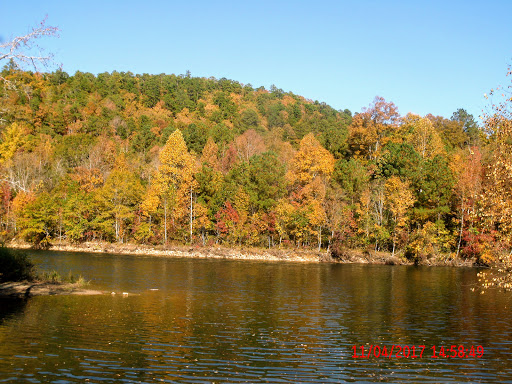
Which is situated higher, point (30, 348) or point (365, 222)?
point (365, 222)

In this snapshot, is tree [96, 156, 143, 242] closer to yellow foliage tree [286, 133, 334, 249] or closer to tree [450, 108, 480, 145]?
yellow foliage tree [286, 133, 334, 249]

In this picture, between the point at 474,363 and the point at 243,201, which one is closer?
the point at 474,363

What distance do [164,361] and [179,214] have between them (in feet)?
181

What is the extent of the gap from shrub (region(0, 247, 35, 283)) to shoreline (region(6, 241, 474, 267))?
33785 mm

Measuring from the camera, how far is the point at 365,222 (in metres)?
A: 66.7

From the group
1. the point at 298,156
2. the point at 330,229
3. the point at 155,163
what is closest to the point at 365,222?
the point at 330,229

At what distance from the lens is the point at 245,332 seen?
20.9 meters

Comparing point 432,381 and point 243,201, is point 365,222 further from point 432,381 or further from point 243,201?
point 432,381

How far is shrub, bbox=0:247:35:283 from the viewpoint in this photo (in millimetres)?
28828

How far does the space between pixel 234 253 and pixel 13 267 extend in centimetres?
3912

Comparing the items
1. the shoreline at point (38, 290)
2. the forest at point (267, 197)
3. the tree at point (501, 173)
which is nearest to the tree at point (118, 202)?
the forest at point (267, 197)

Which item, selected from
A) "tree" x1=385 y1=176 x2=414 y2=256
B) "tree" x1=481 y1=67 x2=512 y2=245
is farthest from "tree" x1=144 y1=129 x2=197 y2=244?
"tree" x1=481 y1=67 x2=512 y2=245

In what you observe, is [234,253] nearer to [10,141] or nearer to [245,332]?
[10,141]

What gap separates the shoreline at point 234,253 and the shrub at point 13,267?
33785mm
